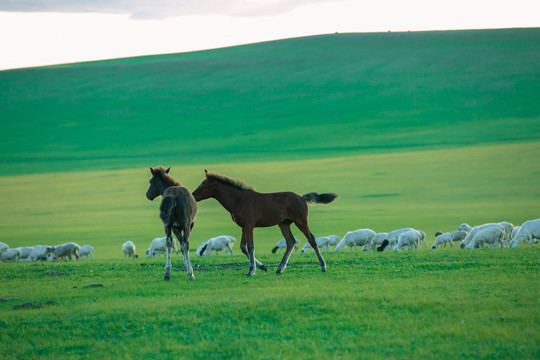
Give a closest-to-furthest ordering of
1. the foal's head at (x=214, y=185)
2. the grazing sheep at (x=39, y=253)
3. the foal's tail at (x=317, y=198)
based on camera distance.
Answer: the foal's head at (x=214, y=185), the foal's tail at (x=317, y=198), the grazing sheep at (x=39, y=253)

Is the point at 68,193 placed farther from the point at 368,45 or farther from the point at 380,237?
the point at 368,45

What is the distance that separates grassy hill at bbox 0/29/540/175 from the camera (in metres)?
80.0

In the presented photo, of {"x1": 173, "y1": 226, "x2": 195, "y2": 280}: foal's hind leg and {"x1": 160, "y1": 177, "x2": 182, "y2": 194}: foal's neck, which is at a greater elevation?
{"x1": 160, "y1": 177, "x2": 182, "y2": 194}: foal's neck

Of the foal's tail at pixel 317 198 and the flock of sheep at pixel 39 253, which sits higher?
the foal's tail at pixel 317 198

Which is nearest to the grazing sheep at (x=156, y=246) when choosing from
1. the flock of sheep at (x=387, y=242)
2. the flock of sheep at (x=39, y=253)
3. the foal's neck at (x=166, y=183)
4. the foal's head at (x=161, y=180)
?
the flock of sheep at (x=387, y=242)

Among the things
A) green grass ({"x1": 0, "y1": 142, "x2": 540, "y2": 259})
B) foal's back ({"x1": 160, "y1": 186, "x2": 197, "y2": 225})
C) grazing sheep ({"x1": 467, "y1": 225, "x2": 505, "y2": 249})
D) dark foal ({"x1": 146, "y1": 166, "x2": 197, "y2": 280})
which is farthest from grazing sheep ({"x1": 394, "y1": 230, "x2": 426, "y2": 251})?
foal's back ({"x1": 160, "y1": 186, "x2": 197, "y2": 225})

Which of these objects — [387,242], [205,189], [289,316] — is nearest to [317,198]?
[205,189]

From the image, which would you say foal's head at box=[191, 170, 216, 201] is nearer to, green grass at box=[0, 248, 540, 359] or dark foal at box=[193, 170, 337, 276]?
dark foal at box=[193, 170, 337, 276]

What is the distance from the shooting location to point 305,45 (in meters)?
121

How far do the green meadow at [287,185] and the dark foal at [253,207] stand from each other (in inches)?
38.1

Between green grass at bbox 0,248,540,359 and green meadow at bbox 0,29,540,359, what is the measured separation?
0.05 meters

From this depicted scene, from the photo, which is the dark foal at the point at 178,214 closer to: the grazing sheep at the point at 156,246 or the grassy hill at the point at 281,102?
the grazing sheep at the point at 156,246

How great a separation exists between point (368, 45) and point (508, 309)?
359 feet

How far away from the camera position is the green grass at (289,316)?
920 centimetres
